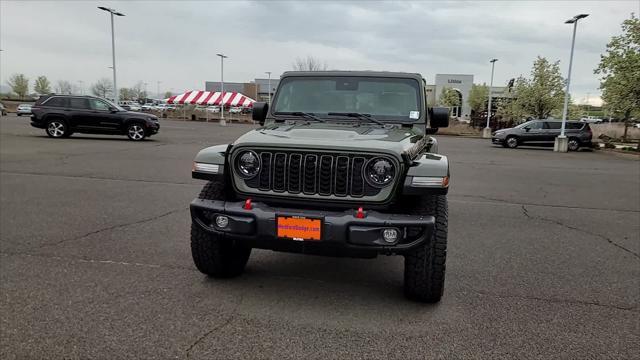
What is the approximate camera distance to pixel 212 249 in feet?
12.5

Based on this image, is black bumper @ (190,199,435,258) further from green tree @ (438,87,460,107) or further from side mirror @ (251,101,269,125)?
green tree @ (438,87,460,107)

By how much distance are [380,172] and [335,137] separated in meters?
0.52

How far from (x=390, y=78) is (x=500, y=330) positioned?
2.66 m

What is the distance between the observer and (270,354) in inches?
111

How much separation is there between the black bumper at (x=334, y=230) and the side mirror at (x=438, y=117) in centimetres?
190

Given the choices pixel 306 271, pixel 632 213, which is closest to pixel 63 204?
pixel 306 271

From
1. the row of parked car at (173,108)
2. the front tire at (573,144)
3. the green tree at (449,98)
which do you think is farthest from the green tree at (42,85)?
the front tire at (573,144)

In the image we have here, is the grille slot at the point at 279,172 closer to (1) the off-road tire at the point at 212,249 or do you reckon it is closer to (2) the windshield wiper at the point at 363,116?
(1) the off-road tire at the point at 212,249

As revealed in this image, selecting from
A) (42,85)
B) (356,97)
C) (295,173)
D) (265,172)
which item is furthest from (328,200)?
(42,85)

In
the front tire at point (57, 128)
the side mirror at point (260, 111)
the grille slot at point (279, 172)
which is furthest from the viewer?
the front tire at point (57, 128)

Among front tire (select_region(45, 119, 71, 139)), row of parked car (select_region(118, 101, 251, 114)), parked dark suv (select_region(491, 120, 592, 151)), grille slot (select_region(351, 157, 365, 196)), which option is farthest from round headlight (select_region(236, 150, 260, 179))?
row of parked car (select_region(118, 101, 251, 114))

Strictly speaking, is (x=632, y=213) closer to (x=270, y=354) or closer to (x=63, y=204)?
(x=270, y=354)

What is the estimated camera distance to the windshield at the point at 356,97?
4590mm

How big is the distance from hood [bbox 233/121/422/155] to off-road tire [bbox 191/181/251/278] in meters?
0.45
